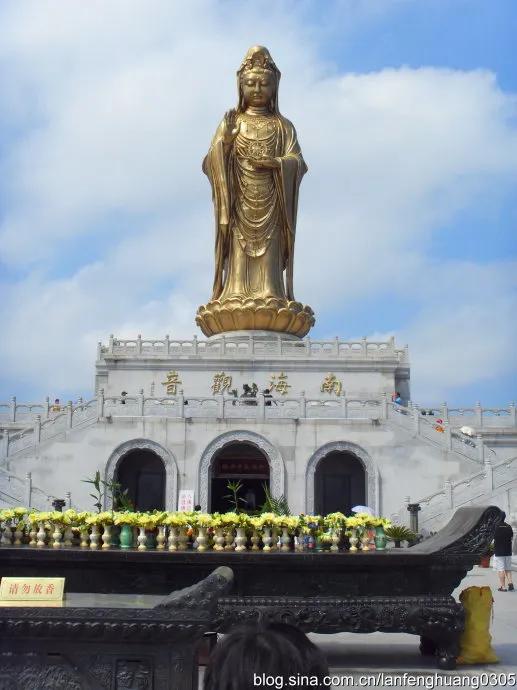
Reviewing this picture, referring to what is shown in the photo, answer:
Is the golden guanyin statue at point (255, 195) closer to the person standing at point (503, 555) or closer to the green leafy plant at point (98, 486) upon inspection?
the green leafy plant at point (98, 486)

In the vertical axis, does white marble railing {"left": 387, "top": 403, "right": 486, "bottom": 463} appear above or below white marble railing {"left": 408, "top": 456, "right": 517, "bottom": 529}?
above

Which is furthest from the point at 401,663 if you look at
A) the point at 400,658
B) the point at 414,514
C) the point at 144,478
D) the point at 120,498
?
the point at 144,478

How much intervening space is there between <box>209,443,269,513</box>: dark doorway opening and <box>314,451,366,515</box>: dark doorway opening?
1492mm

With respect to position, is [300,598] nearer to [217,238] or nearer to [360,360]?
[360,360]

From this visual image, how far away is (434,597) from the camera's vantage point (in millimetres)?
6785

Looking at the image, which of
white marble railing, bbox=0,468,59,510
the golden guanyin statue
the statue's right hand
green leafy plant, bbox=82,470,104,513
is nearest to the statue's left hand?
the golden guanyin statue

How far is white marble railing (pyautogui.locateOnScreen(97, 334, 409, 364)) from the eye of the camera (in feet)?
86.1

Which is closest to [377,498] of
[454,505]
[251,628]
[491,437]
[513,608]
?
[454,505]

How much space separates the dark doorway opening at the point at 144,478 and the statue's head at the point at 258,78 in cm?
1347

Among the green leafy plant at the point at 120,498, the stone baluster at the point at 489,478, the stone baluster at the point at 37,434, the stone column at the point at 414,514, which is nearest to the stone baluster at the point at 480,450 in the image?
the stone baluster at the point at 489,478

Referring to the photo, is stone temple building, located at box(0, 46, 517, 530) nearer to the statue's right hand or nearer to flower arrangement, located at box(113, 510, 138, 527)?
the statue's right hand

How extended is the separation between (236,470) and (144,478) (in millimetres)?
2475

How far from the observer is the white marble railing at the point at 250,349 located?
26250 mm

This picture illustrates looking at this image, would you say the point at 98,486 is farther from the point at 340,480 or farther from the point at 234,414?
the point at 340,480
